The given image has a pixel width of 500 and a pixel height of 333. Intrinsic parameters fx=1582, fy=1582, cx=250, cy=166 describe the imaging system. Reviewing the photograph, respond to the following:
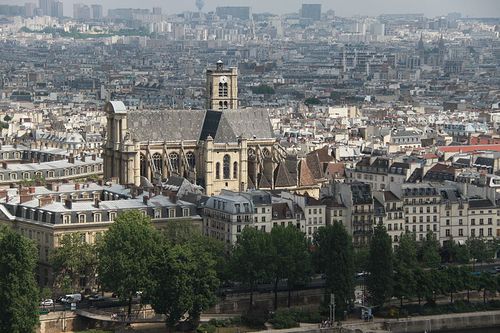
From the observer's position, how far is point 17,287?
46562mm

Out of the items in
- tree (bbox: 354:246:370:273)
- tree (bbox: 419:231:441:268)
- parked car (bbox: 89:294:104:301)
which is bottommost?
parked car (bbox: 89:294:104:301)

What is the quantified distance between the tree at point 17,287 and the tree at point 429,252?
635 inches

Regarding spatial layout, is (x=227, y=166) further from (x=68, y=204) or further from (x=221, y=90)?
(x=68, y=204)

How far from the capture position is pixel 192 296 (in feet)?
161

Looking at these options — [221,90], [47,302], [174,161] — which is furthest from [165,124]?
[47,302]

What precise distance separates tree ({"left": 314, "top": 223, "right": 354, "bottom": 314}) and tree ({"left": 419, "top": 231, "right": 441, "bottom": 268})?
5977 millimetres

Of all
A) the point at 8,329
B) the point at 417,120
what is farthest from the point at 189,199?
the point at 417,120

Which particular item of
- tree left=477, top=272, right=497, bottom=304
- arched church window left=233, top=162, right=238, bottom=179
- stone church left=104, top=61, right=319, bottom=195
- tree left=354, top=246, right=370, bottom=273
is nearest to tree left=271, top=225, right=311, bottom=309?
tree left=354, top=246, right=370, bottom=273

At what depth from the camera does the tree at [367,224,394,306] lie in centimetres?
5178

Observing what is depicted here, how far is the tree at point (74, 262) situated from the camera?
176ft

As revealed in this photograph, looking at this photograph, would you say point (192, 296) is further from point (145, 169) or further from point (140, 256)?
point (145, 169)

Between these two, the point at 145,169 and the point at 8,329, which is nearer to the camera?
the point at 8,329

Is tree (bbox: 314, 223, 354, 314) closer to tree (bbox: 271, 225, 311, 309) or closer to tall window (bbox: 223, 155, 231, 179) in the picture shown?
tree (bbox: 271, 225, 311, 309)

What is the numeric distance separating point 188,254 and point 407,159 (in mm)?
26848
